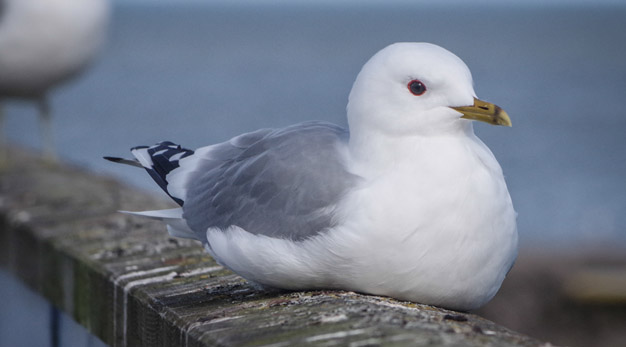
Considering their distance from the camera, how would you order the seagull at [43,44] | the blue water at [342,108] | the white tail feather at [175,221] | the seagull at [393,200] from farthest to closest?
the blue water at [342,108] → the seagull at [43,44] → the white tail feather at [175,221] → the seagull at [393,200]

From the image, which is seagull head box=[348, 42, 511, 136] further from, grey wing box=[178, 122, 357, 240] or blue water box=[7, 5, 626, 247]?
blue water box=[7, 5, 626, 247]

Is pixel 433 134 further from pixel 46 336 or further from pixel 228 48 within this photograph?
pixel 228 48

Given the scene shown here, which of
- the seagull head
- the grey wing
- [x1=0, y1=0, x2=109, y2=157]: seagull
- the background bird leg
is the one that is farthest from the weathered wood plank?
[x1=0, y1=0, x2=109, y2=157]: seagull

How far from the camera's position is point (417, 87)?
2316mm

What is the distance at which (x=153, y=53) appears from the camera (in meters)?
57.9

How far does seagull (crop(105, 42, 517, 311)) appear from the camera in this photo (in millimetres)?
2215

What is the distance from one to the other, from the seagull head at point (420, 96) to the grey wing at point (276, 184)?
17 centimetres

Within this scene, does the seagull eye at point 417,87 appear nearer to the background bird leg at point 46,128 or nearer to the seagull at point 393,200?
the seagull at point 393,200

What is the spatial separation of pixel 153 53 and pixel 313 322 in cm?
5732

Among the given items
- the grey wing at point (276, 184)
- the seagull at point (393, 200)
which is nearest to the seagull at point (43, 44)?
the grey wing at point (276, 184)

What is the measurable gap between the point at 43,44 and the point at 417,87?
5.06 meters

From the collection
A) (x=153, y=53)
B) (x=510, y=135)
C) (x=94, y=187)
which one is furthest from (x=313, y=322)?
(x=153, y=53)

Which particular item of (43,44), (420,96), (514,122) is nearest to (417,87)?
(420,96)

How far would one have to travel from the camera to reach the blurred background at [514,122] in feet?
19.9
